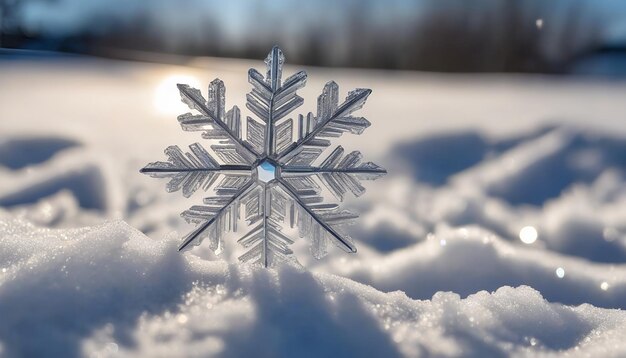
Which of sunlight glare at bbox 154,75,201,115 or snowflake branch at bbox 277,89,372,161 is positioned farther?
sunlight glare at bbox 154,75,201,115

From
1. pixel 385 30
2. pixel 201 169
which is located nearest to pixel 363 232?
pixel 201 169

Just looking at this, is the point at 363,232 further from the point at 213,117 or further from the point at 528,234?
the point at 213,117

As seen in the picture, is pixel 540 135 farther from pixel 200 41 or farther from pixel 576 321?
pixel 200 41

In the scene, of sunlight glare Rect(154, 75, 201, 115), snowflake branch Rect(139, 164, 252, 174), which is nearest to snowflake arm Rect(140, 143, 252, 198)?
snowflake branch Rect(139, 164, 252, 174)

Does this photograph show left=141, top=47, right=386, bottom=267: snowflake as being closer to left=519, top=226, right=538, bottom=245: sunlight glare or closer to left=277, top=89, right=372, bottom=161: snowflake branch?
left=277, top=89, right=372, bottom=161: snowflake branch

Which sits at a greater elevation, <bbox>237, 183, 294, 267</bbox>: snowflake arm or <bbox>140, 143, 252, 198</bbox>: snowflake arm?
<bbox>140, 143, 252, 198</bbox>: snowflake arm

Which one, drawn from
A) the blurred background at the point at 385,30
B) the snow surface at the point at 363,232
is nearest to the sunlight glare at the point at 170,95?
the snow surface at the point at 363,232

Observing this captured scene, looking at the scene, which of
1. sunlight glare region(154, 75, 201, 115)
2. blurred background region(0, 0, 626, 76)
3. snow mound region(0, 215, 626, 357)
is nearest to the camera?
snow mound region(0, 215, 626, 357)

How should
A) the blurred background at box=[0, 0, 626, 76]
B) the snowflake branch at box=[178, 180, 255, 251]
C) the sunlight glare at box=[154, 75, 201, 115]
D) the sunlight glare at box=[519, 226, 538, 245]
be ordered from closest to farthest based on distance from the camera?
the snowflake branch at box=[178, 180, 255, 251] < the sunlight glare at box=[519, 226, 538, 245] < the sunlight glare at box=[154, 75, 201, 115] < the blurred background at box=[0, 0, 626, 76]

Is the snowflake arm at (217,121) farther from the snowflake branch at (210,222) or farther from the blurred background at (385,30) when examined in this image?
the blurred background at (385,30)
